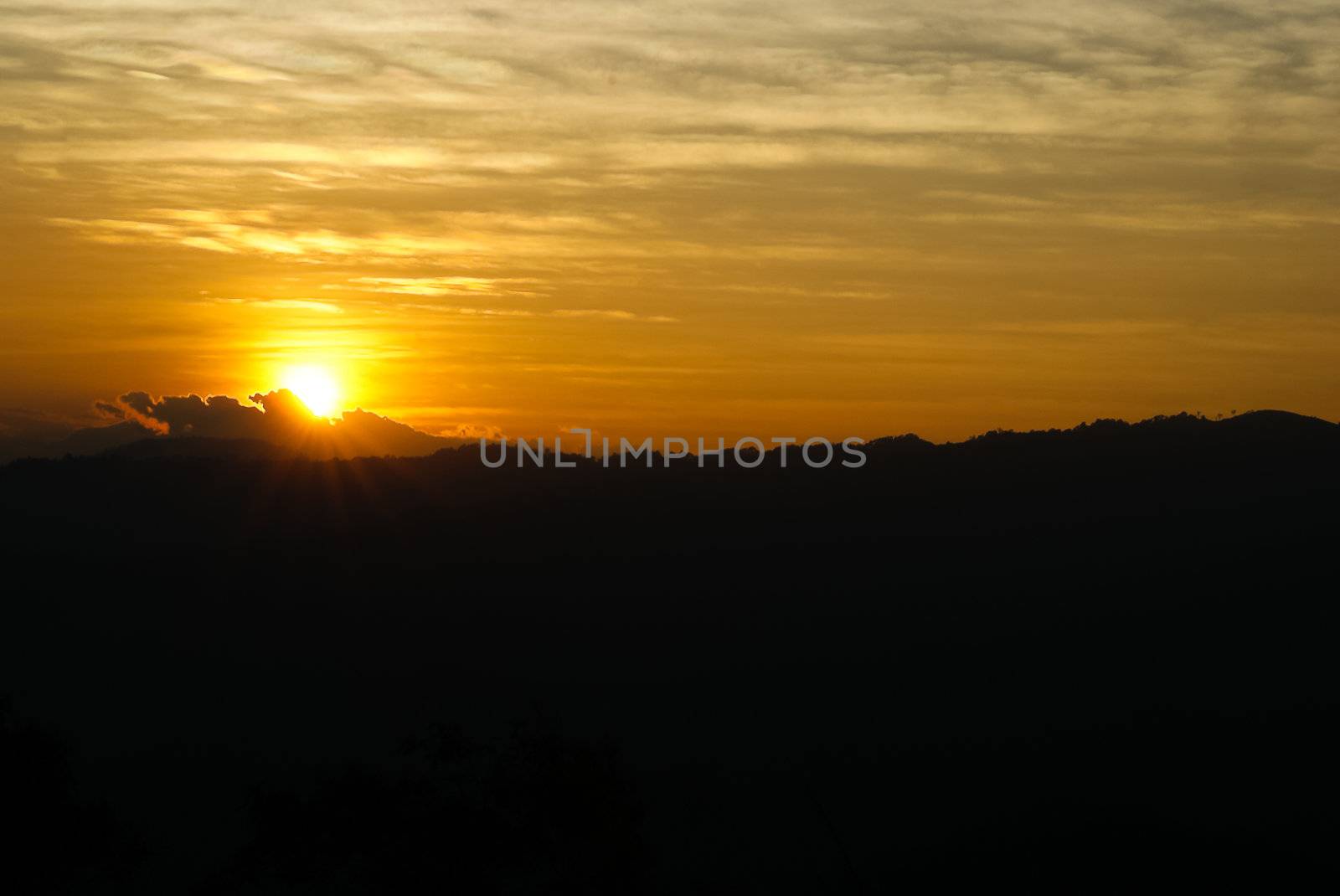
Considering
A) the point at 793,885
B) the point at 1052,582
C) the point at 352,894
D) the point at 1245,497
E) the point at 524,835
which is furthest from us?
the point at 1245,497

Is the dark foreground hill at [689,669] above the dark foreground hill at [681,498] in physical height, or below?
below

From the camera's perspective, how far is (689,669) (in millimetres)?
82812

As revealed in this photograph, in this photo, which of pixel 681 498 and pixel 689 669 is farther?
pixel 681 498

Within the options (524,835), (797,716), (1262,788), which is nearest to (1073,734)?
(1262,788)

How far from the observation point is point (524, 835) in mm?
31812

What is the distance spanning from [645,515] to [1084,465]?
3313cm

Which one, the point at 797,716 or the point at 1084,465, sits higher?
the point at 1084,465

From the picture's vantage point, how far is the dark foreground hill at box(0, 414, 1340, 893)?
37.4 meters

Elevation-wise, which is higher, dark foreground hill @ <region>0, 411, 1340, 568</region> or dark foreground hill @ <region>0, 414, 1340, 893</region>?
dark foreground hill @ <region>0, 411, 1340, 568</region>

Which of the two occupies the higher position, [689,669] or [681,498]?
[681,498]

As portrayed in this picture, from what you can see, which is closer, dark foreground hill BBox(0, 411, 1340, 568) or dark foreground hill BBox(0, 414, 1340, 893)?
dark foreground hill BBox(0, 414, 1340, 893)

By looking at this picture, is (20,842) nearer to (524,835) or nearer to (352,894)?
(524,835)

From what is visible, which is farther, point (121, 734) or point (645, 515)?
point (645, 515)

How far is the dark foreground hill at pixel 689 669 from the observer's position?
37.4 m
